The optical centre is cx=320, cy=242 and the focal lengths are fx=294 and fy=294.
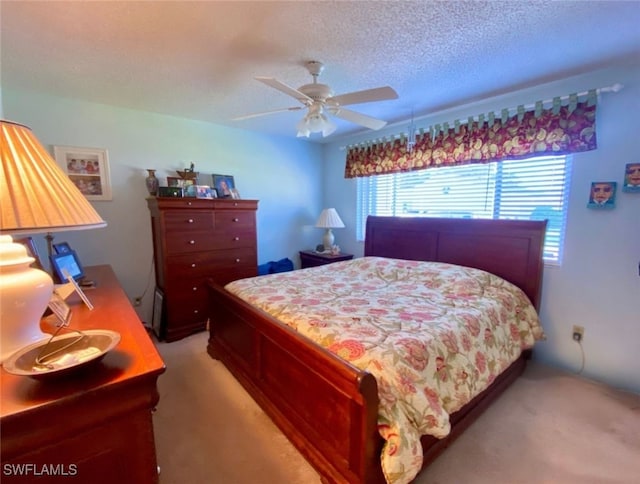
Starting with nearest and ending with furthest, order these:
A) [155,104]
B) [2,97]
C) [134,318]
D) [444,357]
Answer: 1. [134,318]
2. [444,357]
3. [2,97]
4. [155,104]

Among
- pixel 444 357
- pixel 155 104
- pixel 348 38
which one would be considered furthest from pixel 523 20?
pixel 155 104

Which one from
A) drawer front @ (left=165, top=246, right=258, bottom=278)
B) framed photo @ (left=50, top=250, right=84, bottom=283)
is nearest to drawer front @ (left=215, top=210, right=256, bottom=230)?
drawer front @ (left=165, top=246, right=258, bottom=278)

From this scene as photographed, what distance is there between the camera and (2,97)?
245 cm

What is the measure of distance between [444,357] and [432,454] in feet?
1.70

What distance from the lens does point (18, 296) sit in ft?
2.93

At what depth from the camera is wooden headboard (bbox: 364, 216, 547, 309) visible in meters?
2.44

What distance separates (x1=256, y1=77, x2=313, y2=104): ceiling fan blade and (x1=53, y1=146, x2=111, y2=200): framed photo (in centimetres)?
218

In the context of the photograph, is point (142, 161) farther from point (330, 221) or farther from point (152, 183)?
point (330, 221)

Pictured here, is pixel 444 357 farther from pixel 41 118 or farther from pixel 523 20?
pixel 41 118

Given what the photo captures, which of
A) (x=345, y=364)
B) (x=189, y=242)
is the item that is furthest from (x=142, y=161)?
(x=345, y=364)

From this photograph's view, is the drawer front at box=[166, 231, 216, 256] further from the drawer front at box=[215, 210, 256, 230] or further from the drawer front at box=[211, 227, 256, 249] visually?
the drawer front at box=[215, 210, 256, 230]

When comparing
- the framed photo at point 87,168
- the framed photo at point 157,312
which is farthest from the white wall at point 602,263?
the framed photo at point 87,168

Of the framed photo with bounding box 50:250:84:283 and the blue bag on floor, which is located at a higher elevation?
the framed photo with bounding box 50:250:84:283

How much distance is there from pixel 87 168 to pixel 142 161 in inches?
18.9
